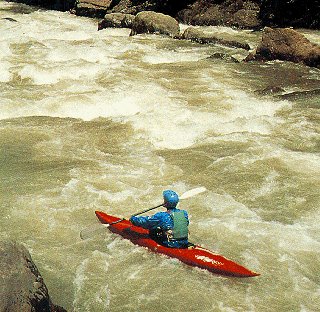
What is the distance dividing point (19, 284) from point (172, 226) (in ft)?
6.85

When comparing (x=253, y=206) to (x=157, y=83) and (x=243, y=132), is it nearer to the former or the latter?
(x=243, y=132)

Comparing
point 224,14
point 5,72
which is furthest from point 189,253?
point 224,14

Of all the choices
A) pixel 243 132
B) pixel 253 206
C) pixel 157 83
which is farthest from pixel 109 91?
pixel 253 206

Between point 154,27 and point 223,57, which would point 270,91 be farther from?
point 154,27

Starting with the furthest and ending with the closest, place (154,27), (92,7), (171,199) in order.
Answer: (92,7) < (154,27) < (171,199)

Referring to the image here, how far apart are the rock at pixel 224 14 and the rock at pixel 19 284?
17.8 meters

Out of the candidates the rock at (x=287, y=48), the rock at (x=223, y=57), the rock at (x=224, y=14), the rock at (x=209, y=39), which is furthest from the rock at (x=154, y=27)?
the rock at (x=287, y=48)

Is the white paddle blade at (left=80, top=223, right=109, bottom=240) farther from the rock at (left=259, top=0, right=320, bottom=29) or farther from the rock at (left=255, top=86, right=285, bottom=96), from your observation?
the rock at (left=259, top=0, right=320, bottom=29)

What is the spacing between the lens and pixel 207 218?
6.20m

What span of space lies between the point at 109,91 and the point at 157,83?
1.39 m

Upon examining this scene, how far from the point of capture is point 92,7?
80.6 feet

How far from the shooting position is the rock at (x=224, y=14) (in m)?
20.0

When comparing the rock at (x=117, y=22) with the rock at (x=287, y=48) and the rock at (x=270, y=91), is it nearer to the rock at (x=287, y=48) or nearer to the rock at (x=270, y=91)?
the rock at (x=287, y=48)

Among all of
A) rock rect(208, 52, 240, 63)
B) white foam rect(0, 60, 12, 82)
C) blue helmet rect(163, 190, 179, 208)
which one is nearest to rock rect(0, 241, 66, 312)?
blue helmet rect(163, 190, 179, 208)
